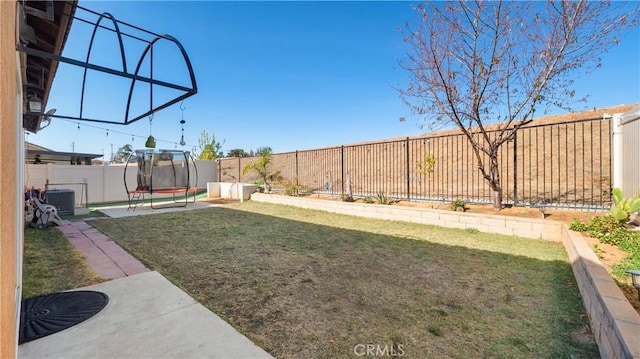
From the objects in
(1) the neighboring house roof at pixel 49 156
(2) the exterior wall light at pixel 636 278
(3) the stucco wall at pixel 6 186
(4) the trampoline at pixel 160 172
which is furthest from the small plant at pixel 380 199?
(1) the neighboring house roof at pixel 49 156

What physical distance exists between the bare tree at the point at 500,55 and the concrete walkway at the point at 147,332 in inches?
205

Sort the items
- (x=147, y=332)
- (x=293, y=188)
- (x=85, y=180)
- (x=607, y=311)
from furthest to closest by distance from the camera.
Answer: (x=85, y=180), (x=293, y=188), (x=147, y=332), (x=607, y=311)

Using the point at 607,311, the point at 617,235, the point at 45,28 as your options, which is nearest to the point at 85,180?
the point at 45,28

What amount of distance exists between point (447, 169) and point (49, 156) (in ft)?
50.9

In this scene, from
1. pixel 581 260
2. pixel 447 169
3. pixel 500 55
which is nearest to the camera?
pixel 581 260

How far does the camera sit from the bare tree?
174 inches

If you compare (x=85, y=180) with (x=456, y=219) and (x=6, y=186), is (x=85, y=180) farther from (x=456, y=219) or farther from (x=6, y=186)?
(x=456, y=219)

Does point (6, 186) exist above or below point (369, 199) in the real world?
above

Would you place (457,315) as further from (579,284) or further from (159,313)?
(159,313)

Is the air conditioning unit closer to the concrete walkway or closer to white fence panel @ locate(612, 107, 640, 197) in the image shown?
the concrete walkway

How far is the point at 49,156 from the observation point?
11461 mm

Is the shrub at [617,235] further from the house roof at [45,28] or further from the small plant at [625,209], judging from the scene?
the house roof at [45,28]

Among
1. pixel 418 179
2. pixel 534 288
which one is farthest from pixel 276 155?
pixel 534 288

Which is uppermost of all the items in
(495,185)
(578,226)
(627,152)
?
(627,152)
